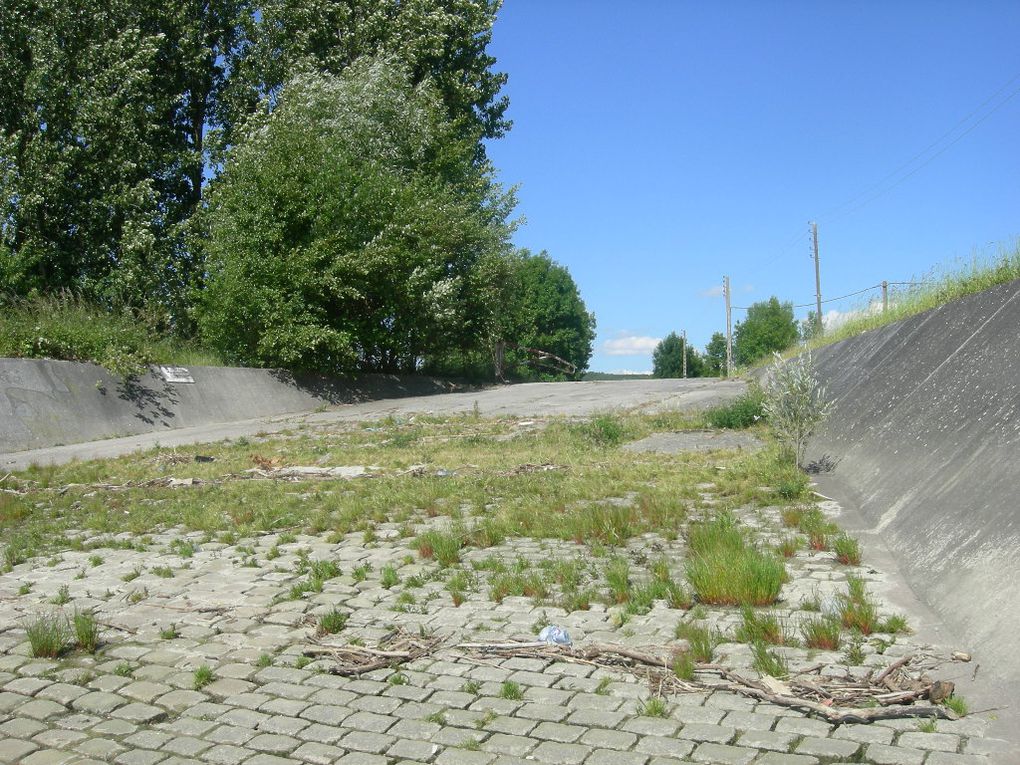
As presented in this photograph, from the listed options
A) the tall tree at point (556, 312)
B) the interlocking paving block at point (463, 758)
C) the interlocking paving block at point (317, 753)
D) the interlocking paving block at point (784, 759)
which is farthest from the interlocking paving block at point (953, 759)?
the tall tree at point (556, 312)

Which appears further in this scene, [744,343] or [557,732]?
[744,343]

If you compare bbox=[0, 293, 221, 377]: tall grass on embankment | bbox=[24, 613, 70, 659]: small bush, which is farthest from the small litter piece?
bbox=[0, 293, 221, 377]: tall grass on embankment

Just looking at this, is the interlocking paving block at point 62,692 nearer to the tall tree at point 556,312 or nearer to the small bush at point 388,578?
the small bush at point 388,578

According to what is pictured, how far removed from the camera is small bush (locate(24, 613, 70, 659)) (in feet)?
17.2

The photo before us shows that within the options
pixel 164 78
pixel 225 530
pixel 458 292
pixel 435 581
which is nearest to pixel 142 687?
pixel 435 581

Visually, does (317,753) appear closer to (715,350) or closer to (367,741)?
(367,741)

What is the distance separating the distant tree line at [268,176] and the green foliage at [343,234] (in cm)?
7

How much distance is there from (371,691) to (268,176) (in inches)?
809

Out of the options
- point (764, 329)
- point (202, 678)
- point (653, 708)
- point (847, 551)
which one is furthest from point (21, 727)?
point (764, 329)

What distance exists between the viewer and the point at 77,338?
1794 cm

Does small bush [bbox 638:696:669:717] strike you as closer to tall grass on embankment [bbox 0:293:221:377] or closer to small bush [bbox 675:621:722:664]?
small bush [bbox 675:621:722:664]

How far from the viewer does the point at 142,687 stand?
4.81m

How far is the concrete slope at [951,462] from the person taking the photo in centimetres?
470

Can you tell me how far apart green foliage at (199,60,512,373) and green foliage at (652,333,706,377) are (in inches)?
3617
